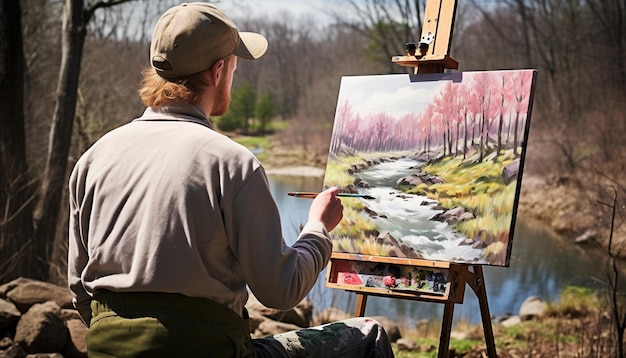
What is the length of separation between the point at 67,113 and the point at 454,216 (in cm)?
417

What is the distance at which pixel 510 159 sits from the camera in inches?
107

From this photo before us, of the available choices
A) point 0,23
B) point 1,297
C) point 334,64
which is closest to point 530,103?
point 1,297

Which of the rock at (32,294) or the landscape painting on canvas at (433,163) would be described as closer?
the landscape painting on canvas at (433,163)

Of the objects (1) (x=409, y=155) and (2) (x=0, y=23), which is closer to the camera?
(1) (x=409, y=155)

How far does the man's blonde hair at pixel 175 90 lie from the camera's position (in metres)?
1.79

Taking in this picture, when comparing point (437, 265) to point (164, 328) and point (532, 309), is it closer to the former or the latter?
point (164, 328)

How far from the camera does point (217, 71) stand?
1817 millimetres

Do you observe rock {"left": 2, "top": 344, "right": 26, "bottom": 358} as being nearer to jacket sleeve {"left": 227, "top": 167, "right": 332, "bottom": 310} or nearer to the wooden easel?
the wooden easel

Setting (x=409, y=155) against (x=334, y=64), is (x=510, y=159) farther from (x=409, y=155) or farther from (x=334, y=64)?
(x=334, y=64)

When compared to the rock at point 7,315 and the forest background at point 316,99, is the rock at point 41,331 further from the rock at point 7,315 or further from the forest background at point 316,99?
the forest background at point 316,99

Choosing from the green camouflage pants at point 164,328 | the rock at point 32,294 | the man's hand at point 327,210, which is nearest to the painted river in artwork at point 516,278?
the rock at point 32,294

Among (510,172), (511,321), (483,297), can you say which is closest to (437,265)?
(483,297)

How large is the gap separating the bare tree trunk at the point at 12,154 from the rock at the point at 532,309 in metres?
4.23

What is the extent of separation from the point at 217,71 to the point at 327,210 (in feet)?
1.45
